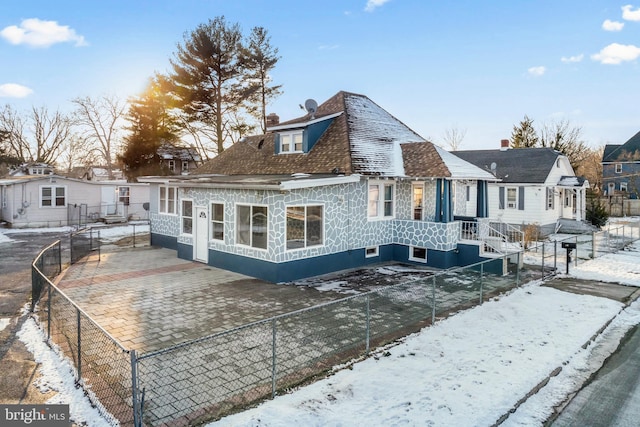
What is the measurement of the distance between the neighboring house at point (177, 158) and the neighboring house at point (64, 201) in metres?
7.79

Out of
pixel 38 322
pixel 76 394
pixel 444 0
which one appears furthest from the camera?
pixel 444 0

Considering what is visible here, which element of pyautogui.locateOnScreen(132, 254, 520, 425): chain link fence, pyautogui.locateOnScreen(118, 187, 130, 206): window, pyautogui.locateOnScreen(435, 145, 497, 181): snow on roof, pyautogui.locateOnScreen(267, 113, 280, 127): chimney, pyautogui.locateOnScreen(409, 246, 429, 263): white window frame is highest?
pyautogui.locateOnScreen(267, 113, 280, 127): chimney

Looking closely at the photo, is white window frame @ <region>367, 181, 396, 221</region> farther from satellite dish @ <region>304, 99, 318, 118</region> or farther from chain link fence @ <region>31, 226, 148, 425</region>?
chain link fence @ <region>31, 226, 148, 425</region>

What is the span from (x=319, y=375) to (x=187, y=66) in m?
33.7

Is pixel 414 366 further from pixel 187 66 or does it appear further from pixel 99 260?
pixel 187 66

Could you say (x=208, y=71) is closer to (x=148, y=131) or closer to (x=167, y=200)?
(x=148, y=131)

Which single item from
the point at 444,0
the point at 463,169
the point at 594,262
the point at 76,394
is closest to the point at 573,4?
the point at 444,0

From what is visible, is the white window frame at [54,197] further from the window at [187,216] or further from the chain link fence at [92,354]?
the chain link fence at [92,354]

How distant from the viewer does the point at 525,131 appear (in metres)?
53.5

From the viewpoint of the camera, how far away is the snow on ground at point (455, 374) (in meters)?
5.40

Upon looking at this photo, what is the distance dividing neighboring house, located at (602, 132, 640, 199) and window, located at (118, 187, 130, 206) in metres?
54.5

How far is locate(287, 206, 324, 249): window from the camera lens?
1313 centimetres

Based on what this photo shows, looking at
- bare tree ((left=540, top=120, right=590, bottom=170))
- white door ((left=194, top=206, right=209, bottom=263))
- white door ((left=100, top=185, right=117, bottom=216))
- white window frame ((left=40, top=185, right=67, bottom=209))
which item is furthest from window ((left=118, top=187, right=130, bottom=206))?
bare tree ((left=540, top=120, right=590, bottom=170))

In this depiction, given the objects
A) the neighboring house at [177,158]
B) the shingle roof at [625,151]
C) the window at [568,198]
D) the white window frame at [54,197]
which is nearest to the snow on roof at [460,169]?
the window at [568,198]
